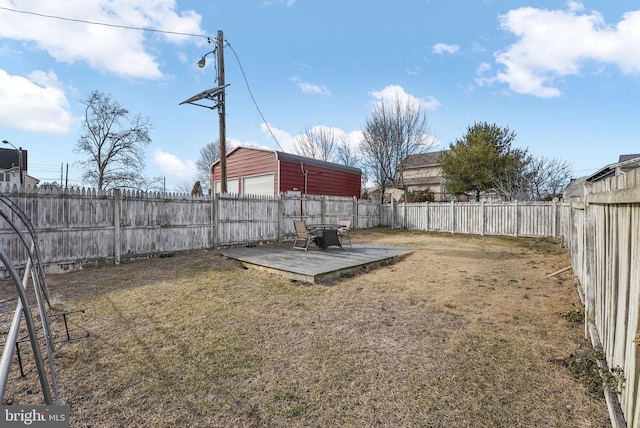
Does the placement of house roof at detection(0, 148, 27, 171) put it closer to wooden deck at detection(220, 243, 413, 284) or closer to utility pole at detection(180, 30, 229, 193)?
utility pole at detection(180, 30, 229, 193)

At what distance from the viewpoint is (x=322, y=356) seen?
2.66 m

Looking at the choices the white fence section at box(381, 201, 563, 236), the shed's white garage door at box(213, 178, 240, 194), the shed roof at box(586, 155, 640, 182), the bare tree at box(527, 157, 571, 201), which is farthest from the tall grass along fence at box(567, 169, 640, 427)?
the bare tree at box(527, 157, 571, 201)

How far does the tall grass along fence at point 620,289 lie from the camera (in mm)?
1439

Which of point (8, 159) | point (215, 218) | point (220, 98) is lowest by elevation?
point (215, 218)

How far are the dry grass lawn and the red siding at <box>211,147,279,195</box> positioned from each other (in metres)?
9.81

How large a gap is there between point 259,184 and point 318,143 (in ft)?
52.6

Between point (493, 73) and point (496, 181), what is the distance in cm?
708

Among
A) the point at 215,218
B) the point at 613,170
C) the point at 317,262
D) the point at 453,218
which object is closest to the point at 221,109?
the point at 215,218

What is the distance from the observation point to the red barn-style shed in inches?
557

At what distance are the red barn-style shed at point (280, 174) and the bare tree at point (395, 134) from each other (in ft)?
20.8

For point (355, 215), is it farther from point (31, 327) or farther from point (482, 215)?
point (31, 327)

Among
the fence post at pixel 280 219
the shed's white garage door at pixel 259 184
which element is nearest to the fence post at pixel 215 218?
the fence post at pixel 280 219

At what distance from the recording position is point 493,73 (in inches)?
511

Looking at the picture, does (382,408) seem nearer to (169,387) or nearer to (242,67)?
(169,387)
